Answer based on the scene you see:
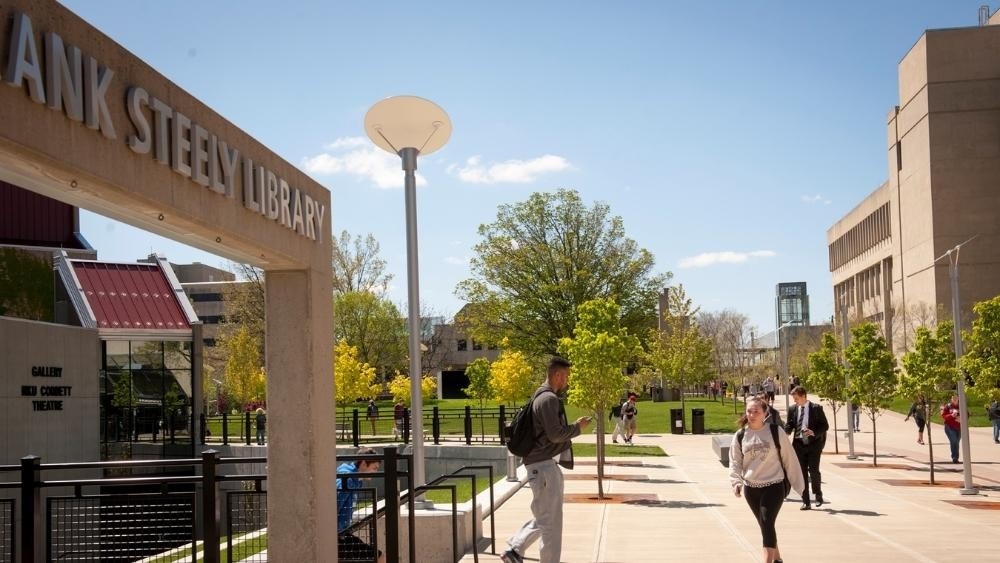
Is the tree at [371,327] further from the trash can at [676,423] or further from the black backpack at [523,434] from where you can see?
the black backpack at [523,434]

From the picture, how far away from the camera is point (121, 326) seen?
27.8 metres

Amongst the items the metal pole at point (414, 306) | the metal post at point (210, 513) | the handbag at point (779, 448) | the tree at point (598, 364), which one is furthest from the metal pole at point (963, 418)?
the metal post at point (210, 513)

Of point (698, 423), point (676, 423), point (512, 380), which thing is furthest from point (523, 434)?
point (512, 380)

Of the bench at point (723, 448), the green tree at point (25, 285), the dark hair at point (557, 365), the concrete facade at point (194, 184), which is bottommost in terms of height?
the bench at point (723, 448)

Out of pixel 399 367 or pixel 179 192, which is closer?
pixel 179 192

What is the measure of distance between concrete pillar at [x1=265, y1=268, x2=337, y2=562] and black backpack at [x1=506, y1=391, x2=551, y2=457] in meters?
1.99

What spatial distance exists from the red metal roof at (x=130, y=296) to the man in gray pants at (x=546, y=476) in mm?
21080

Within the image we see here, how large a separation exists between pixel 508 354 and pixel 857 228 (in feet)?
196

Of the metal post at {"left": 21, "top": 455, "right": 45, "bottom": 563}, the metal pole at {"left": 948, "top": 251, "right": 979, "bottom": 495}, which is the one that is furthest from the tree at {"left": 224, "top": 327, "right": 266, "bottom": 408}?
the metal post at {"left": 21, "top": 455, "right": 45, "bottom": 563}

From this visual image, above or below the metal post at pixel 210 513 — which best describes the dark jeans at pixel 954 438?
below

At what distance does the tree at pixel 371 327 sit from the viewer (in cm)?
6238

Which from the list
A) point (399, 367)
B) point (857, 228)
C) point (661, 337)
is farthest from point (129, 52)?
point (857, 228)

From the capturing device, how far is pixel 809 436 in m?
→ 15.2

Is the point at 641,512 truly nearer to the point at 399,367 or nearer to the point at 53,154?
the point at 53,154
